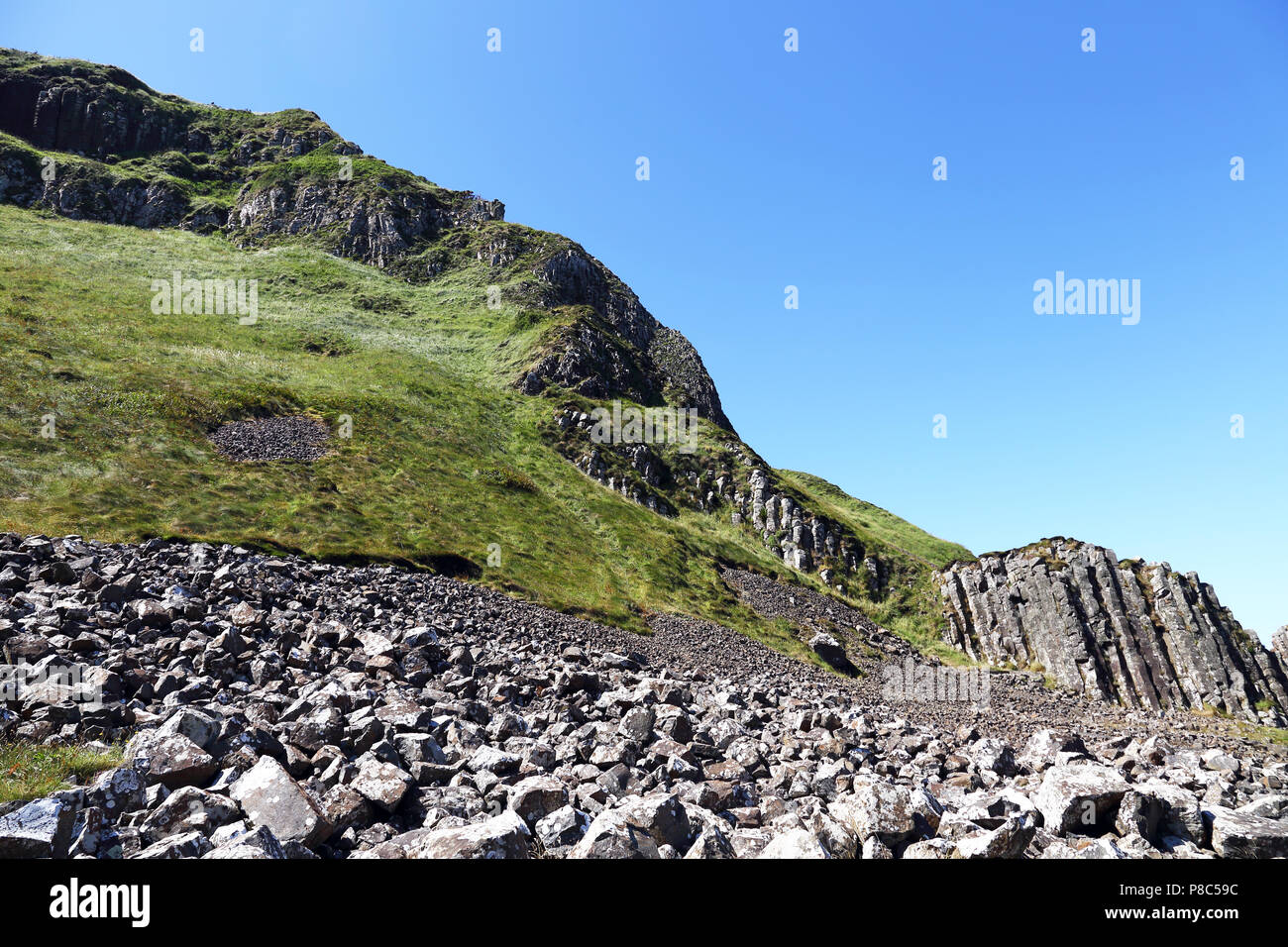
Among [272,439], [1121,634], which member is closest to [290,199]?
[272,439]

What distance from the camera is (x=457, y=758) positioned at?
10727 millimetres

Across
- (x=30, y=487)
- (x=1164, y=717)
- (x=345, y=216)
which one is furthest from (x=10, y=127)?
(x=1164, y=717)

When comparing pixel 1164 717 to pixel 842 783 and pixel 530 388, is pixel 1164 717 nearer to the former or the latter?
pixel 842 783

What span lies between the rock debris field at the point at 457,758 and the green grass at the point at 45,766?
47 centimetres

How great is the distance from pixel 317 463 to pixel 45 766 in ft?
149

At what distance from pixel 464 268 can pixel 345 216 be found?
3747 cm

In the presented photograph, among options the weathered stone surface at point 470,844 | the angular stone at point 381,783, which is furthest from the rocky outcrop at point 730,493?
the weathered stone surface at point 470,844

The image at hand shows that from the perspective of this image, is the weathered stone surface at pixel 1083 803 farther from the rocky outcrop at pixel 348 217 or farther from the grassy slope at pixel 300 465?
the rocky outcrop at pixel 348 217

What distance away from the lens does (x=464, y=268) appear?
144m

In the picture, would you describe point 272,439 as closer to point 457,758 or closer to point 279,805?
point 457,758

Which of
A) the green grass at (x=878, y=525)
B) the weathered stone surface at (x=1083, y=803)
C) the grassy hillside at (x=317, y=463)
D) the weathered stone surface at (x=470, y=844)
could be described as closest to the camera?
the weathered stone surface at (x=470, y=844)

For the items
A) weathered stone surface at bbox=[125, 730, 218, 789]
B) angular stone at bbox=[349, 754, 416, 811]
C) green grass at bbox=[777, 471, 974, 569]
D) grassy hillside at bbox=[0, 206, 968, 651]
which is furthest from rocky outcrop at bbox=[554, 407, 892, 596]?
weathered stone surface at bbox=[125, 730, 218, 789]

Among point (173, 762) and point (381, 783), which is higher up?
point (173, 762)

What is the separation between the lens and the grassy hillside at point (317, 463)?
3516 centimetres
